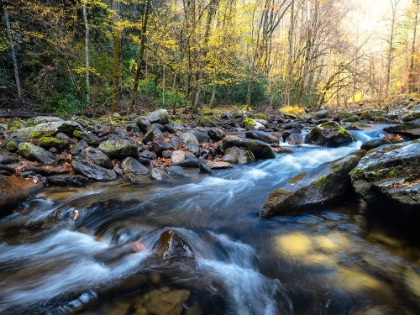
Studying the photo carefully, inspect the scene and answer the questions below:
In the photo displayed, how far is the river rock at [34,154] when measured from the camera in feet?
23.8

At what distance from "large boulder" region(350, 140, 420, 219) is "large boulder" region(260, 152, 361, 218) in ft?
1.26

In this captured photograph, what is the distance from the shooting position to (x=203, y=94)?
80.9 ft

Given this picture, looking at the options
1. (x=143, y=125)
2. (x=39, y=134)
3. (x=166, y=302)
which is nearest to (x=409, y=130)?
(x=143, y=125)

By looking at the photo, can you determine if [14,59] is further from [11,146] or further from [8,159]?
[8,159]

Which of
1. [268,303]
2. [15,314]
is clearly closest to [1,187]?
[15,314]

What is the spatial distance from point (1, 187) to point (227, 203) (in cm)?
449

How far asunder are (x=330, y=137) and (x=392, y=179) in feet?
21.9

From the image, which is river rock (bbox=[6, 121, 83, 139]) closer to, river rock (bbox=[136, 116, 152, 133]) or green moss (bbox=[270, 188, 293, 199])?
river rock (bbox=[136, 116, 152, 133])

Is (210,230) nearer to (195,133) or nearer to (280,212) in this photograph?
(280,212)

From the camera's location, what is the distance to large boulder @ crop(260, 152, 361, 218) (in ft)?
16.7

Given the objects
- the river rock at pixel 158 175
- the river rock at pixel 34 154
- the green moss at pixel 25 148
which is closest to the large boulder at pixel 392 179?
the river rock at pixel 158 175

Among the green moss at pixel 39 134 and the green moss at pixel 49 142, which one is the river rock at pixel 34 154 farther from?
the green moss at pixel 39 134

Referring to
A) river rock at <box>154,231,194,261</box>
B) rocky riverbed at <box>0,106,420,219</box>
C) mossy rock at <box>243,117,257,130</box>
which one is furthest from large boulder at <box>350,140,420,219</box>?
mossy rock at <box>243,117,257,130</box>

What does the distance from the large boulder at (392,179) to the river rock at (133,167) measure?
5.16 m
